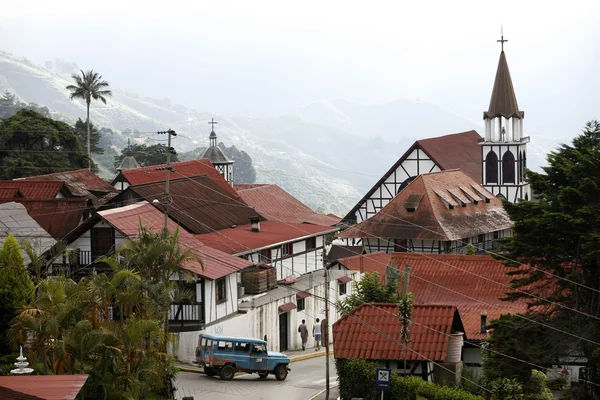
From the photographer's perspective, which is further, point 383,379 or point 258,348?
point 258,348

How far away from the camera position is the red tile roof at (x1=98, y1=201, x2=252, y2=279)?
39531 mm

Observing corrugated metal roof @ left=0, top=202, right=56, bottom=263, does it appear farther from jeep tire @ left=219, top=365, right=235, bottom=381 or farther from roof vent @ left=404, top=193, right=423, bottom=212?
roof vent @ left=404, top=193, right=423, bottom=212

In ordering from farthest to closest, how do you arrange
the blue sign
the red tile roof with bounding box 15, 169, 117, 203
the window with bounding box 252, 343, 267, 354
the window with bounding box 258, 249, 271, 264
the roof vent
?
the roof vent
the red tile roof with bounding box 15, 169, 117, 203
the window with bounding box 258, 249, 271, 264
the window with bounding box 252, 343, 267, 354
the blue sign

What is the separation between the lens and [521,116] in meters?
89.9

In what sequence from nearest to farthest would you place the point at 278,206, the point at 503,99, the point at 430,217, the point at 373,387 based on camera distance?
the point at 373,387
the point at 430,217
the point at 278,206
the point at 503,99

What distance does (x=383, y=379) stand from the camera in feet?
96.3

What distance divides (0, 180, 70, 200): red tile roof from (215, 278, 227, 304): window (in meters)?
20.2

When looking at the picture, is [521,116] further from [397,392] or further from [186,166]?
[397,392]

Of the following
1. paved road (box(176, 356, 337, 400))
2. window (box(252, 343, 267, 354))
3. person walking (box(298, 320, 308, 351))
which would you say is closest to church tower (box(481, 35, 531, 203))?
person walking (box(298, 320, 308, 351))

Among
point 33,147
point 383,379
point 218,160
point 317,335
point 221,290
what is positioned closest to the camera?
point 383,379

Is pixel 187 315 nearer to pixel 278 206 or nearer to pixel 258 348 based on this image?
pixel 258 348

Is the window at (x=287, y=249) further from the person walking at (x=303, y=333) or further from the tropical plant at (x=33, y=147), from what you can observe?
the tropical plant at (x=33, y=147)

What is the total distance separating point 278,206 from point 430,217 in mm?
8464

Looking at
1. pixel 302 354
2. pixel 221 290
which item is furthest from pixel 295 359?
pixel 221 290
